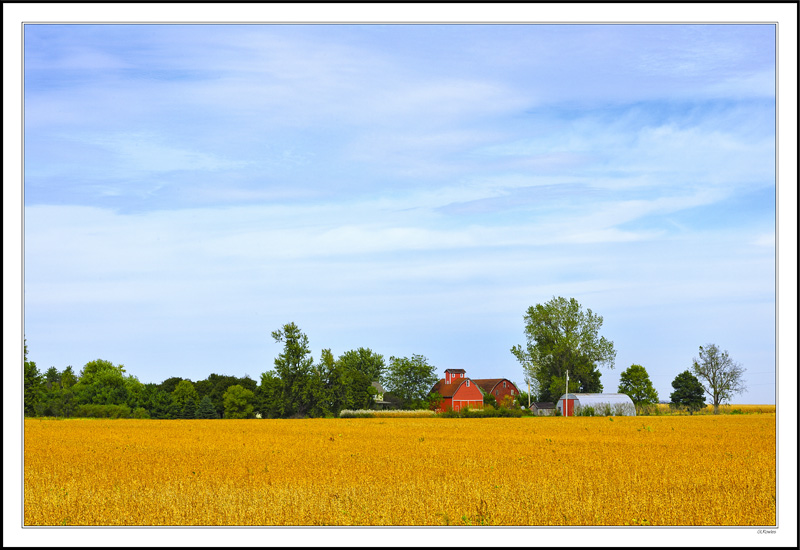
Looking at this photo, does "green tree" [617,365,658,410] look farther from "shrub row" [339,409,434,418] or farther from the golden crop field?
the golden crop field

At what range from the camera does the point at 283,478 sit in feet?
51.2

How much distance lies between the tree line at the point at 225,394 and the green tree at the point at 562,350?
65.7 feet

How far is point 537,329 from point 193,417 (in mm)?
39389

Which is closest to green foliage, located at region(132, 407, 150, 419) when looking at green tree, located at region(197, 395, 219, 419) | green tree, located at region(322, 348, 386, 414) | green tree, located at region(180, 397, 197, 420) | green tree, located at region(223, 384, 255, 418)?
green tree, located at region(180, 397, 197, 420)

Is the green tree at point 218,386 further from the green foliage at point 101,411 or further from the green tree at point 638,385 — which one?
the green tree at point 638,385

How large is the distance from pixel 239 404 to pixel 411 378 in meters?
35.3

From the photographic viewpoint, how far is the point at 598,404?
68.6 m

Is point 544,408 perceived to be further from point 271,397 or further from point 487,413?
point 271,397

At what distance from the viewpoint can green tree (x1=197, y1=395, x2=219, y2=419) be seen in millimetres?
62891

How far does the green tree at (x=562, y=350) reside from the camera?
259 feet

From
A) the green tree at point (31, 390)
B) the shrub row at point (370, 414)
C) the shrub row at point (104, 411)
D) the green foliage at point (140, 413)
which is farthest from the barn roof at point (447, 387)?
the green tree at point (31, 390)

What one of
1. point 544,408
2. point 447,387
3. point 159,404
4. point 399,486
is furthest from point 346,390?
point 399,486

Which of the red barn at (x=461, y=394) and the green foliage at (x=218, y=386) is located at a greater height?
the green foliage at (x=218, y=386)

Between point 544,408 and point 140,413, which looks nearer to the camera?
point 140,413
